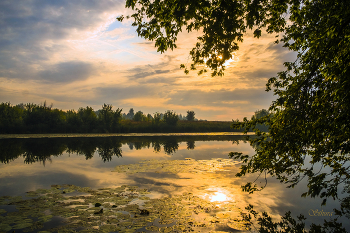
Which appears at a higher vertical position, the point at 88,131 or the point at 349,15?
the point at 349,15

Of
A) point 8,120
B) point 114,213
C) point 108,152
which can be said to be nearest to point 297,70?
point 114,213

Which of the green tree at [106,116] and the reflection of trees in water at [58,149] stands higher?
the green tree at [106,116]

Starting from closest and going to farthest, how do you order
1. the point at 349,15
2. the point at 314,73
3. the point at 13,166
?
the point at 349,15, the point at 314,73, the point at 13,166

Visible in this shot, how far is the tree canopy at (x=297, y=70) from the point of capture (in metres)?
4.98

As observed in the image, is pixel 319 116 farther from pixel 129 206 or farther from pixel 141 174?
pixel 141 174

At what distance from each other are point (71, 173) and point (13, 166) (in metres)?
5.19

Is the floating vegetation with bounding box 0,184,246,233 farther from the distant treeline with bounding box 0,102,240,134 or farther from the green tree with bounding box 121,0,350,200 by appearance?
the distant treeline with bounding box 0,102,240,134

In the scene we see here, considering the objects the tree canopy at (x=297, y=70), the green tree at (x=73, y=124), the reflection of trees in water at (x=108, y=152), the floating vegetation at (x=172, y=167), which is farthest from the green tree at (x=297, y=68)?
the green tree at (x=73, y=124)

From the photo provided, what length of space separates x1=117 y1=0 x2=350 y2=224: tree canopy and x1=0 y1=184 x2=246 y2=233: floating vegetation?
78.6 inches

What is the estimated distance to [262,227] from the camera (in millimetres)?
6555

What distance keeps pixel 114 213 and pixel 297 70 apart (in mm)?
7717

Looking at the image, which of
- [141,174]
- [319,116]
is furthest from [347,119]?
[141,174]

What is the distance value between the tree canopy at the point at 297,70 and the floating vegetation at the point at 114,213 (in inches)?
78.6

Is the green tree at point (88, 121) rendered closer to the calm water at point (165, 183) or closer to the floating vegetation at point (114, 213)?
the calm water at point (165, 183)
